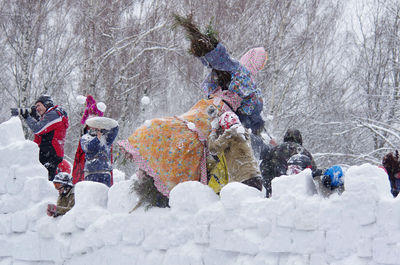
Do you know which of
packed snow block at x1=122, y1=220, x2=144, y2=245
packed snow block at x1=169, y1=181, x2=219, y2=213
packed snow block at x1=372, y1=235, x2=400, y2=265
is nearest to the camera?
packed snow block at x1=372, y1=235, x2=400, y2=265

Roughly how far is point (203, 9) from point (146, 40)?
81.9 inches

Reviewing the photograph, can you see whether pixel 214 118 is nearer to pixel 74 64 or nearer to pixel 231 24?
pixel 231 24

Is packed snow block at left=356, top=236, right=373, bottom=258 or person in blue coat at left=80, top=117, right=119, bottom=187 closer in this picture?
packed snow block at left=356, top=236, right=373, bottom=258

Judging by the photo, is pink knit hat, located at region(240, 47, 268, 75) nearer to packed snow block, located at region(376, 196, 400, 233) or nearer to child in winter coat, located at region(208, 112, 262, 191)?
child in winter coat, located at region(208, 112, 262, 191)

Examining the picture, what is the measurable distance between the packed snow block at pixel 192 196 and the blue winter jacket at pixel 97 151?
1.22 metres

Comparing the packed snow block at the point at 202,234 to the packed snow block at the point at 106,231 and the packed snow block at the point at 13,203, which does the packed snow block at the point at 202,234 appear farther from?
the packed snow block at the point at 13,203

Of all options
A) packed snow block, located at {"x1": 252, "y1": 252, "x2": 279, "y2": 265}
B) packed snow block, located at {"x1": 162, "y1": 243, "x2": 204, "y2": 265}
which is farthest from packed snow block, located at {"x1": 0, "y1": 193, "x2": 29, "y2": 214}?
packed snow block, located at {"x1": 252, "y1": 252, "x2": 279, "y2": 265}

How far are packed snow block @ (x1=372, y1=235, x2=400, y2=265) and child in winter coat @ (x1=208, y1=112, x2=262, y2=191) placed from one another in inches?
46.7

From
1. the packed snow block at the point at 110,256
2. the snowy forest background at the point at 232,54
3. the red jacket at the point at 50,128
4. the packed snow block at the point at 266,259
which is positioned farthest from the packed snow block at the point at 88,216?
the snowy forest background at the point at 232,54

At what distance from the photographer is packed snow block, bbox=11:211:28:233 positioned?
462 centimetres

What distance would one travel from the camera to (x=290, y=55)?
12.1 m

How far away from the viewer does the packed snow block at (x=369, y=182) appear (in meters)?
2.72

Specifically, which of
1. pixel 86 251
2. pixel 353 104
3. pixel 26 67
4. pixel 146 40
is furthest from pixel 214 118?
pixel 353 104

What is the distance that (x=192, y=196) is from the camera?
3549 mm
